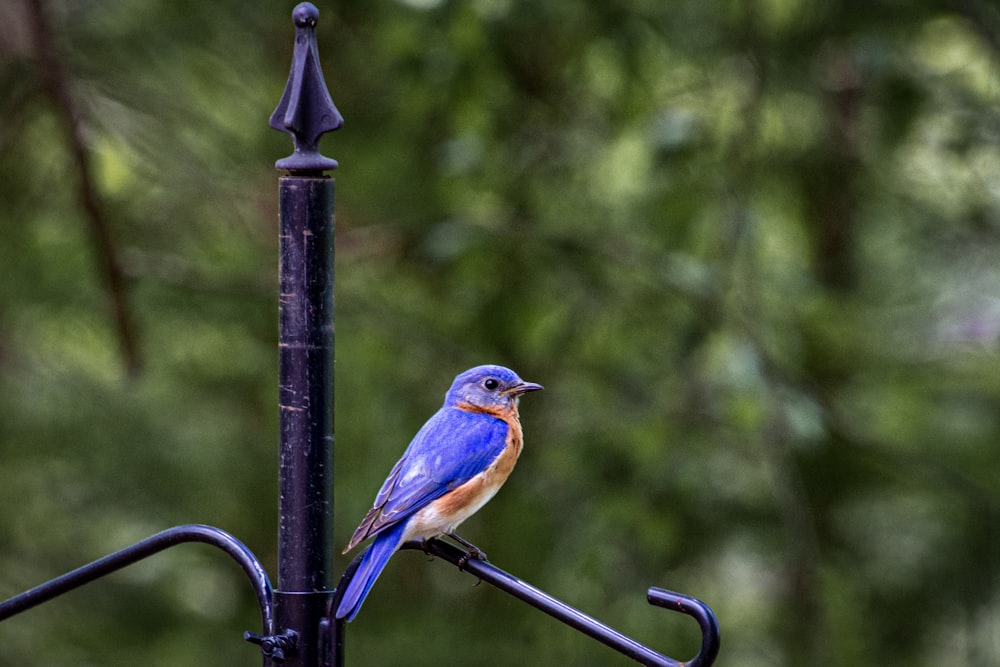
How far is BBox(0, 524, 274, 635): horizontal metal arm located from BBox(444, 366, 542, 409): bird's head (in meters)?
1.08

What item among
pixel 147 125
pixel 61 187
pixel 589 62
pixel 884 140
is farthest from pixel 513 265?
pixel 61 187

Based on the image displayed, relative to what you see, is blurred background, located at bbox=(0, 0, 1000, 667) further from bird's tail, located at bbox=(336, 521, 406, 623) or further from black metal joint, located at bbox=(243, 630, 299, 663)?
black metal joint, located at bbox=(243, 630, 299, 663)

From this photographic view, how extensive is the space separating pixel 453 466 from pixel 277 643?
0.88 metres

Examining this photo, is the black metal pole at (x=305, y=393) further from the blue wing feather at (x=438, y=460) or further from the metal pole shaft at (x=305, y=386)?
the blue wing feather at (x=438, y=460)

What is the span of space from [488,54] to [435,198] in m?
1.60

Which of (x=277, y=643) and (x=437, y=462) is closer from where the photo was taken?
(x=277, y=643)

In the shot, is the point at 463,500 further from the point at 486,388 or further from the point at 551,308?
the point at 551,308

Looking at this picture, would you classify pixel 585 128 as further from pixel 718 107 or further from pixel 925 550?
pixel 925 550

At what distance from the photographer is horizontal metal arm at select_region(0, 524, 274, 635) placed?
2066mm

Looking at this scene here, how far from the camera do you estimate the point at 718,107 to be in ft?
15.7

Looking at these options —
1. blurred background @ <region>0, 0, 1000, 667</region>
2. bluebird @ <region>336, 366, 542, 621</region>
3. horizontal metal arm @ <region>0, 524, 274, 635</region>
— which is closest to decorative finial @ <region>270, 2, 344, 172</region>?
horizontal metal arm @ <region>0, 524, 274, 635</region>

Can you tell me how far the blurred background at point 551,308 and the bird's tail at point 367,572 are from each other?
1472 millimetres

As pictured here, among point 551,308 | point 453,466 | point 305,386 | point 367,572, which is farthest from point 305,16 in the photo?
point 551,308

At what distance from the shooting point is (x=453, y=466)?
9.34 ft
